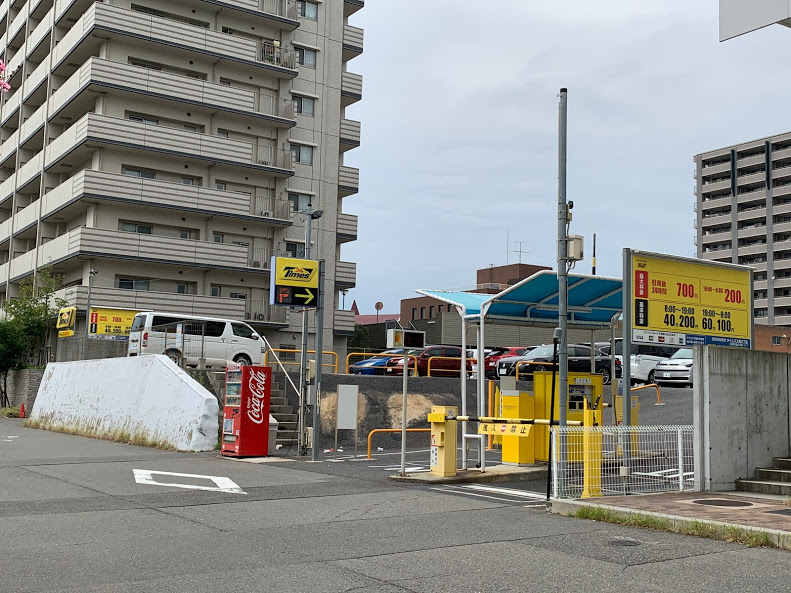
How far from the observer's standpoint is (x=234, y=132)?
48469mm

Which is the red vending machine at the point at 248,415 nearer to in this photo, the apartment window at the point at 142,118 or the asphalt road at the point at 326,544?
the asphalt road at the point at 326,544

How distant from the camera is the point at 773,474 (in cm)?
1293

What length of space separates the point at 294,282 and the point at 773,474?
1002 centimetres

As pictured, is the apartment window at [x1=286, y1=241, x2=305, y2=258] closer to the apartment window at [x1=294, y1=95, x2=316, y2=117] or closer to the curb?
the apartment window at [x1=294, y1=95, x2=316, y2=117]

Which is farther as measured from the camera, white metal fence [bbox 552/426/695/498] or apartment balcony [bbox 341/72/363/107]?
apartment balcony [bbox 341/72/363/107]

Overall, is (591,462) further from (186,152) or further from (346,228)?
(346,228)

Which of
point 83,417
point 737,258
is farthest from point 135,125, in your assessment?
point 737,258

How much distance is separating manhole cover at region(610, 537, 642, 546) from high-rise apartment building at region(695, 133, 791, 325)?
102 meters

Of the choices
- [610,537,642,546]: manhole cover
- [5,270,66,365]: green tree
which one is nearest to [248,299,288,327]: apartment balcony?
[5,270,66,365]: green tree

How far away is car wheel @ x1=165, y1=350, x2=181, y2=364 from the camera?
79.2 ft

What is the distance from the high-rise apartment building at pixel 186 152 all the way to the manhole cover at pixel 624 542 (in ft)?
121

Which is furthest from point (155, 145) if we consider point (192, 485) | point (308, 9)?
point (192, 485)

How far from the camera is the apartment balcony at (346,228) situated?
51594 mm

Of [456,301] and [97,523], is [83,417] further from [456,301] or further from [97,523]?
[97,523]
